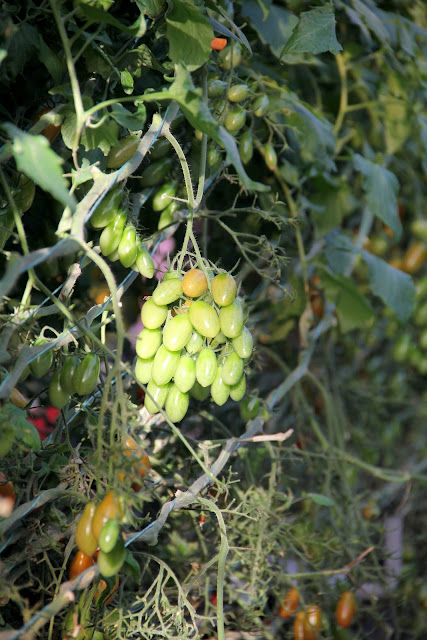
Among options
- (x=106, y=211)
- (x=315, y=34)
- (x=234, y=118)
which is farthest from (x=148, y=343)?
(x=315, y=34)

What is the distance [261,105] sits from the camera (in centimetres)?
68

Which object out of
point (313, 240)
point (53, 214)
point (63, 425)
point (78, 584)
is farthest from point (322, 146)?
point (78, 584)

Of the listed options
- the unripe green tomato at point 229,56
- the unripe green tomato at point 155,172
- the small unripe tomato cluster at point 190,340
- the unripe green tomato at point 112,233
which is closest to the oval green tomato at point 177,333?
the small unripe tomato cluster at point 190,340

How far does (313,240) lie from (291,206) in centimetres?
17

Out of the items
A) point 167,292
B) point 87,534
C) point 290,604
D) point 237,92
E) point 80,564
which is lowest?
point 290,604

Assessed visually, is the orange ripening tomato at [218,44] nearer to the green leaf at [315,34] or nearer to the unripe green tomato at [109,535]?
the green leaf at [315,34]

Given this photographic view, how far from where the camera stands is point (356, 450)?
123 cm

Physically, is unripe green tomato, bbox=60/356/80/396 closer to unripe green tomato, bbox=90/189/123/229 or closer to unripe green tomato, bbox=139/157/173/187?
unripe green tomato, bbox=90/189/123/229

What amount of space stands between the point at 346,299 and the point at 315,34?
15.5 inches

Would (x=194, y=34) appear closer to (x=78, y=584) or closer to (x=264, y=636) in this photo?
(x=78, y=584)

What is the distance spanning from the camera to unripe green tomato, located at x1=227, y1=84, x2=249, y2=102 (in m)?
0.63

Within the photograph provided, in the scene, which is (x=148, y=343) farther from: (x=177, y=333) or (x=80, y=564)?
(x=80, y=564)

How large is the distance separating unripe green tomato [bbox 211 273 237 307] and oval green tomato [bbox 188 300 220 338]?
0.01 metres

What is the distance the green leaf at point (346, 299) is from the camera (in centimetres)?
88
